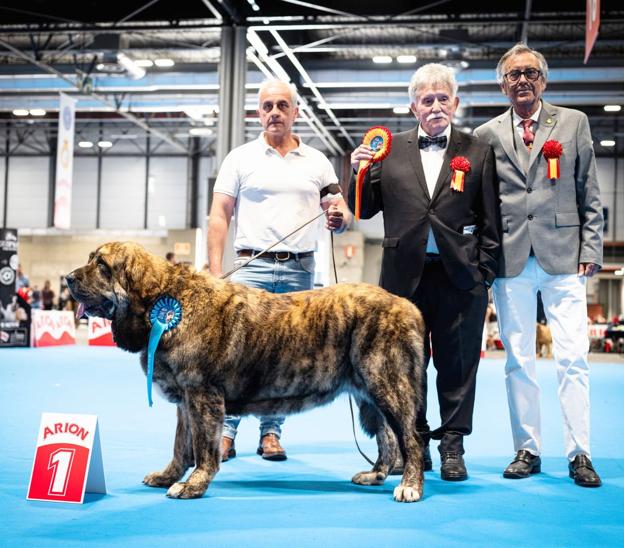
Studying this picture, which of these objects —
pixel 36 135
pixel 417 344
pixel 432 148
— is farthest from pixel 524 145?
pixel 36 135

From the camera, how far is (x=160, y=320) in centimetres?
322

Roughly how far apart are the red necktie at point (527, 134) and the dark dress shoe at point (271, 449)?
7.33ft

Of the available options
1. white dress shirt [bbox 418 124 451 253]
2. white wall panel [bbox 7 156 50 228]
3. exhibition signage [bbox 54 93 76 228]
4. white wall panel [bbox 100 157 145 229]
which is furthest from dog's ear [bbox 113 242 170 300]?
white wall panel [bbox 7 156 50 228]

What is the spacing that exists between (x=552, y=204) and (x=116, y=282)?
2.33 m

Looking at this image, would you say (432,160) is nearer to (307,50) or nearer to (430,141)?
(430,141)

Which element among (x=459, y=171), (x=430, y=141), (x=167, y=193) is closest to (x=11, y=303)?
(x=430, y=141)

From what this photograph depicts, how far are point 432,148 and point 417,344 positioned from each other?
1.20m

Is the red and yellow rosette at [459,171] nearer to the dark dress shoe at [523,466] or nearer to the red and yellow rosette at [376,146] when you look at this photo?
the red and yellow rosette at [376,146]

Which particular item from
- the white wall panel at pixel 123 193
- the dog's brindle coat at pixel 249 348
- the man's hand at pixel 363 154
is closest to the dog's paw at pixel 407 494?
the dog's brindle coat at pixel 249 348

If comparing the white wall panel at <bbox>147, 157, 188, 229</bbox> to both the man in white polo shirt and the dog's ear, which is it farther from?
the dog's ear

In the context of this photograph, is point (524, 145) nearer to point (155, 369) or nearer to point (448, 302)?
point (448, 302)

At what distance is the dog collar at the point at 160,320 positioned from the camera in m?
3.19

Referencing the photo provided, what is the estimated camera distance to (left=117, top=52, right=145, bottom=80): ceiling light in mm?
17094

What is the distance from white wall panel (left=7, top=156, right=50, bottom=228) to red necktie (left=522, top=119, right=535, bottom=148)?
28716mm
